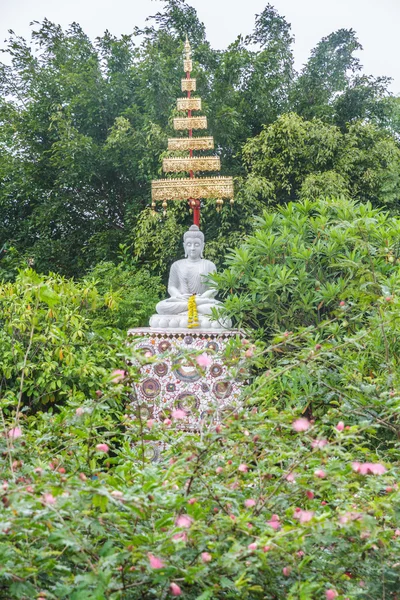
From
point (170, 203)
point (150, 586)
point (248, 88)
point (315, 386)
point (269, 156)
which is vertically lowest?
point (315, 386)

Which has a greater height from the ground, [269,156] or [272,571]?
[269,156]

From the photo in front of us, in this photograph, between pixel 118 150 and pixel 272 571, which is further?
pixel 118 150

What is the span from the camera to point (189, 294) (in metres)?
5.93

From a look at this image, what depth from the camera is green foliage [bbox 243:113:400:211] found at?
28.9 ft

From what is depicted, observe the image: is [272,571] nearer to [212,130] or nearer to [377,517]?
[377,517]

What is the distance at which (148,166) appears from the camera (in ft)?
30.9

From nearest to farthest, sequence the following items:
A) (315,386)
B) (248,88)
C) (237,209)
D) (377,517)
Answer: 1. (377,517)
2. (315,386)
3. (237,209)
4. (248,88)

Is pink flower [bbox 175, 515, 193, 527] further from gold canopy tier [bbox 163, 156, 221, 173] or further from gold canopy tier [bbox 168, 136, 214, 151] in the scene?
gold canopy tier [bbox 168, 136, 214, 151]

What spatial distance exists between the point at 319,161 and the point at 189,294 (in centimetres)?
392

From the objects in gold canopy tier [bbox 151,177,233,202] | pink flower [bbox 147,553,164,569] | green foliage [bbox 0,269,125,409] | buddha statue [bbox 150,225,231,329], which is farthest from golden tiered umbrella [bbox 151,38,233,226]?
pink flower [bbox 147,553,164,569]

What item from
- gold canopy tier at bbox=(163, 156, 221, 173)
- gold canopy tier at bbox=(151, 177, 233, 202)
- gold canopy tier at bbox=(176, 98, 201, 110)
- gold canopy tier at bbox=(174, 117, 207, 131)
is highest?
gold canopy tier at bbox=(176, 98, 201, 110)

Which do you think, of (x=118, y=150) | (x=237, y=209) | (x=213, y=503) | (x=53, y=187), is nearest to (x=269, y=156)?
(x=237, y=209)

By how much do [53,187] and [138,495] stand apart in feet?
29.8

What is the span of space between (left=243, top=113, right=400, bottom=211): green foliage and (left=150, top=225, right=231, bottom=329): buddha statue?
9.38ft
